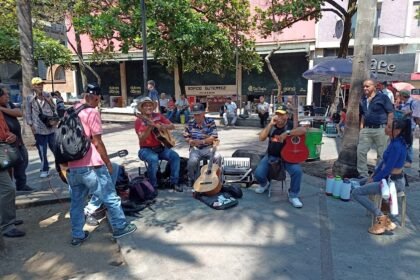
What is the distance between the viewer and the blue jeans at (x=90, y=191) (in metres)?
3.49

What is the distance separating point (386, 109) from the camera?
551 cm

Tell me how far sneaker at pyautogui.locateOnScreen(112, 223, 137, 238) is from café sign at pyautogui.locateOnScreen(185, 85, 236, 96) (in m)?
19.9

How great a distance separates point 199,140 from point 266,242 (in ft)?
7.13

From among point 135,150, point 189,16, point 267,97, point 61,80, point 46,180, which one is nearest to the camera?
point 46,180

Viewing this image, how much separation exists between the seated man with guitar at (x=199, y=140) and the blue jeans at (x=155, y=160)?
0.74 ft

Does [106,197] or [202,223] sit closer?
[106,197]

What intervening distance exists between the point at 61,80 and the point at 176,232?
2769 centimetres

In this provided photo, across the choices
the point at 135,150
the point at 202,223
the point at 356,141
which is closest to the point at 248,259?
the point at 202,223

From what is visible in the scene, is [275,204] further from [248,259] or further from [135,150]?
[135,150]

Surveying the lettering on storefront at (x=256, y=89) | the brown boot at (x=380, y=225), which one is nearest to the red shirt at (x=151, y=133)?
the brown boot at (x=380, y=225)

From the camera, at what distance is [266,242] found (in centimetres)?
366

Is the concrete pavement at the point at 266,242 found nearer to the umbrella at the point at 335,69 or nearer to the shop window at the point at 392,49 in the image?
the umbrella at the point at 335,69

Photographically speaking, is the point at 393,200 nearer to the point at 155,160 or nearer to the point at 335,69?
the point at 155,160

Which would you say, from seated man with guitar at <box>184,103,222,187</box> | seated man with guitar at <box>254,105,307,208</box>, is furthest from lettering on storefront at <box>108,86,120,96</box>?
seated man with guitar at <box>254,105,307,208</box>
